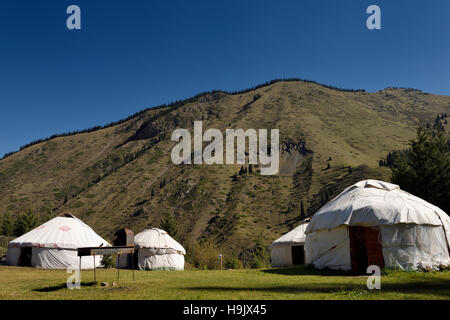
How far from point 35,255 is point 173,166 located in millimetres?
81418

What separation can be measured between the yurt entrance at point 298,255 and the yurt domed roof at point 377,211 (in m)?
10.4

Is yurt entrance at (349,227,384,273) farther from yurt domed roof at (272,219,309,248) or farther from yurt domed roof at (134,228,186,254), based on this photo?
yurt domed roof at (134,228,186,254)

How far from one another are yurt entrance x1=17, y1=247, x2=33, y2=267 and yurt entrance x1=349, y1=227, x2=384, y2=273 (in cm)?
2076

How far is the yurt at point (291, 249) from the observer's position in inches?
1079

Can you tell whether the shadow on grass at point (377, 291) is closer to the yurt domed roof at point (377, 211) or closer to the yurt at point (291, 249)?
the yurt domed roof at point (377, 211)

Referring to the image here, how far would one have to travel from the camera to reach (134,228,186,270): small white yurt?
24.4 meters

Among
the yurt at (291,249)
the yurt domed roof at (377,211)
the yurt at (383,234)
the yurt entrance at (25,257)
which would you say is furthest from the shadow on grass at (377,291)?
the yurt entrance at (25,257)

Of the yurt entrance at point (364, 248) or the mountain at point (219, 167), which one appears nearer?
the yurt entrance at point (364, 248)

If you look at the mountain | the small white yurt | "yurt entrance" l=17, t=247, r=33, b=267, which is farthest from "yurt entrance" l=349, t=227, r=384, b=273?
the mountain

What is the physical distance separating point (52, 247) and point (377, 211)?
20042mm

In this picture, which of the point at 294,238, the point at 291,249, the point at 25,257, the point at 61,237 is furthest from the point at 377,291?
the point at 25,257

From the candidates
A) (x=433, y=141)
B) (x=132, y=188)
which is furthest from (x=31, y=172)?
(x=433, y=141)

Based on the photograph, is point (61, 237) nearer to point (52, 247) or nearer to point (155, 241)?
point (52, 247)
